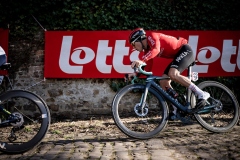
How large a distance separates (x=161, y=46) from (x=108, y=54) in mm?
2615

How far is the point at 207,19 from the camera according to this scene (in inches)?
246

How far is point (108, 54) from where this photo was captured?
6.07 m

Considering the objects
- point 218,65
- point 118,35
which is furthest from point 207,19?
point 118,35

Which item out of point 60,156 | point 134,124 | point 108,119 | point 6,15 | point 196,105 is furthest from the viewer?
point 6,15

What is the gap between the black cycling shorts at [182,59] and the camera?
3.63m

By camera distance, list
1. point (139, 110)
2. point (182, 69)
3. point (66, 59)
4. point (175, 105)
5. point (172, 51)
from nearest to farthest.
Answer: point (139, 110) → point (175, 105) → point (182, 69) → point (172, 51) → point (66, 59)

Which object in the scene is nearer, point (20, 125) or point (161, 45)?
point (20, 125)

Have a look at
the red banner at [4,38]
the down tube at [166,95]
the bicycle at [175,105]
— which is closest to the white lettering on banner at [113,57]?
the red banner at [4,38]

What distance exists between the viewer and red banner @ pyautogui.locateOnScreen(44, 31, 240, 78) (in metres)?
6.05

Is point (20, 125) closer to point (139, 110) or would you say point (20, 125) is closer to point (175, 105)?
point (139, 110)

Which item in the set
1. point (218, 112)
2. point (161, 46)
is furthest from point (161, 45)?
point (218, 112)

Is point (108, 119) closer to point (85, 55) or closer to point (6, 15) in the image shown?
point (85, 55)

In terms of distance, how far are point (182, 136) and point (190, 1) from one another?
4.43 m

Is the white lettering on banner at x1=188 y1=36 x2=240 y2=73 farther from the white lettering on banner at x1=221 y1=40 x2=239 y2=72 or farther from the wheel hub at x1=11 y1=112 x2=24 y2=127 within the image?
the wheel hub at x1=11 y1=112 x2=24 y2=127
